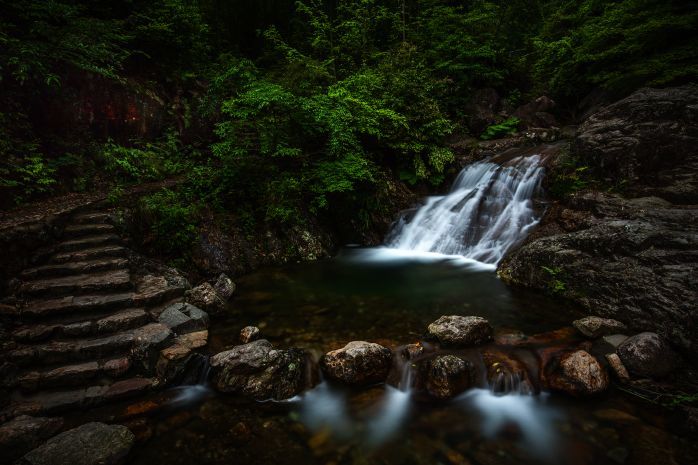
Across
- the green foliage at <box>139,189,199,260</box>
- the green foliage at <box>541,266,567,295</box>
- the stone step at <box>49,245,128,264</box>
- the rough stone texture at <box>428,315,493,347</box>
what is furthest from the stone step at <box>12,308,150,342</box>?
the green foliage at <box>541,266,567,295</box>

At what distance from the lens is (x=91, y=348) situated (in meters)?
3.92

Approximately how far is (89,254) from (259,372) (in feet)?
11.7

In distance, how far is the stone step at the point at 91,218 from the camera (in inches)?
224

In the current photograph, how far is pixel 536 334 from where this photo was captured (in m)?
4.74

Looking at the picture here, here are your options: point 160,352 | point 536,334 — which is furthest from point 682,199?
point 160,352

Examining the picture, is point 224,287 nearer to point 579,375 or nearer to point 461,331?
point 461,331

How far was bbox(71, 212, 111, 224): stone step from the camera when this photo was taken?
18.6 ft

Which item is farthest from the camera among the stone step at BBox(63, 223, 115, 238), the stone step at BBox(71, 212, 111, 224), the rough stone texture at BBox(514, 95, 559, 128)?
the rough stone texture at BBox(514, 95, 559, 128)

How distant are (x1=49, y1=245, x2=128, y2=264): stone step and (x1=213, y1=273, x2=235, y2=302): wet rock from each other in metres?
1.57

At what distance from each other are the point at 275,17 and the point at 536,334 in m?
Result: 13.9

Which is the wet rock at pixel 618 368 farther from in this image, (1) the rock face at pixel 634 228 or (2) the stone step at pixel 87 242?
(2) the stone step at pixel 87 242

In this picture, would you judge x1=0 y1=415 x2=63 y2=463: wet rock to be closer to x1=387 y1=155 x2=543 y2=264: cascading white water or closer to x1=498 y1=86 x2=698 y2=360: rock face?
x1=498 y1=86 x2=698 y2=360: rock face

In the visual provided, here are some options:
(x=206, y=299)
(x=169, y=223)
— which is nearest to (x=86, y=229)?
(x=169, y=223)

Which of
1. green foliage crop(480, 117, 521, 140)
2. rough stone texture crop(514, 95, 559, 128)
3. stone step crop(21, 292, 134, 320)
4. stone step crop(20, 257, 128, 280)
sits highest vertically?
rough stone texture crop(514, 95, 559, 128)
